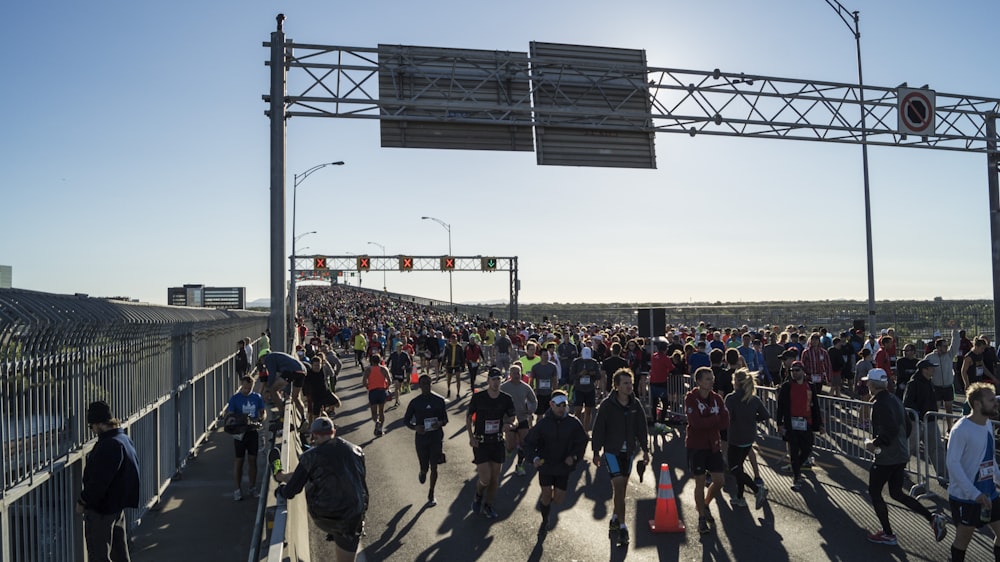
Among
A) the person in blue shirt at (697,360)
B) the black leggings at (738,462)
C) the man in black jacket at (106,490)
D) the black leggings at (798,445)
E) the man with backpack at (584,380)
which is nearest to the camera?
the man in black jacket at (106,490)

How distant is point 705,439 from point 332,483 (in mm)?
4362

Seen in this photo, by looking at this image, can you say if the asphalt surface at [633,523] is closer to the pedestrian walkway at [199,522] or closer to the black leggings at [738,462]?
the black leggings at [738,462]

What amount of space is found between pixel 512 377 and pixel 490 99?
7206 millimetres

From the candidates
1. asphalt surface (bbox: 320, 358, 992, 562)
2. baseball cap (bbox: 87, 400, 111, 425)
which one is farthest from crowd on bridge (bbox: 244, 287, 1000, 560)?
baseball cap (bbox: 87, 400, 111, 425)

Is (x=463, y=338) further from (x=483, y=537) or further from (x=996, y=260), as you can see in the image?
(x=483, y=537)

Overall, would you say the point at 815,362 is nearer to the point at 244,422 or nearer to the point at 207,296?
the point at 244,422

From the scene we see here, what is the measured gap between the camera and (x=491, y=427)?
961 cm

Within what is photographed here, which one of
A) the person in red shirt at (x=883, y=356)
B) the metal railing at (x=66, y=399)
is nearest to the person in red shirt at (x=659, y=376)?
the person in red shirt at (x=883, y=356)

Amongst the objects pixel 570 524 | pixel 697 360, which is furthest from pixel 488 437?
pixel 697 360

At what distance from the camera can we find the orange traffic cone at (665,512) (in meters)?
8.73

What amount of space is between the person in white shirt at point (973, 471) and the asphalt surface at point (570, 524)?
4.43 feet

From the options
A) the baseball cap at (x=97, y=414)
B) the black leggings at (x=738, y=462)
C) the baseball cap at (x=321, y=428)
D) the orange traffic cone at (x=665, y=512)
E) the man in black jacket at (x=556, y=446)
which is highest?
the baseball cap at (x=97, y=414)

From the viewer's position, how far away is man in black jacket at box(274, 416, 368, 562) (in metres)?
6.39

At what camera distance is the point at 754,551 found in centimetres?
794
